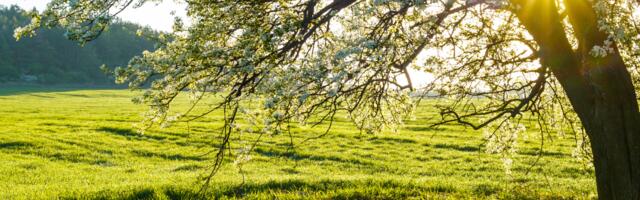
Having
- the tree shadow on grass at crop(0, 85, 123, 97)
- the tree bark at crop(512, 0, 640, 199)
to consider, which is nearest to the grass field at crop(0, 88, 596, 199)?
the tree bark at crop(512, 0, 640, 199)

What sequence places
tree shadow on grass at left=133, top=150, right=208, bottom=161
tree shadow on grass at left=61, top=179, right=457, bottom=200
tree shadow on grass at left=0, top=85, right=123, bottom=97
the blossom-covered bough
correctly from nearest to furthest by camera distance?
the blossom-covered bough
tree shadow on grass at left=61, top=179, right=457, bottom=200
tree shadow on grass at left=133, top=150, right=208, bottom=161
tree shadow on grass at left=0, top=85, right=123, bottom=97

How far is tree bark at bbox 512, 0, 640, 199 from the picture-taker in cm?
858

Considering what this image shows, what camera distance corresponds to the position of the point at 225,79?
8430mm

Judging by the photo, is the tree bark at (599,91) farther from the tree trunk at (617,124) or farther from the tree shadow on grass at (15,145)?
the tree shadow on grass at (15,145)

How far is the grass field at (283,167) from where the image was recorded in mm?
13711

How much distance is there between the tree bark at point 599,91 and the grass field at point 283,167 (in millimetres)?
2689

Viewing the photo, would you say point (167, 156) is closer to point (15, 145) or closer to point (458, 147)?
point (15, 145)

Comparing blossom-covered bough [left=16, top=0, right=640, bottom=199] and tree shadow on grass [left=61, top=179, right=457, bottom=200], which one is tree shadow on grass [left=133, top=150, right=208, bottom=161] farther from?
blossom-covered bough [left=16, top=0, right=640, bottom=199]

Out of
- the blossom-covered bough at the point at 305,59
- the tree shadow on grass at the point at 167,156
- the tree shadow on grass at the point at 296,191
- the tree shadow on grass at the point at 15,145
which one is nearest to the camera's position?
the blossom-covered bough at the point at 305,59

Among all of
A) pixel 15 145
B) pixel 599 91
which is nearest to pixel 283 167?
pixel 15 145

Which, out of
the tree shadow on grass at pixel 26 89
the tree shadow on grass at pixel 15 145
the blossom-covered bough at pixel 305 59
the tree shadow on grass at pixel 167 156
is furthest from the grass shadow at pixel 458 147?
the tree shadow on grass at pixel 26 89

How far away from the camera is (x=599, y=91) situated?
339 inches

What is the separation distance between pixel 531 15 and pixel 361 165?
61.3 feet

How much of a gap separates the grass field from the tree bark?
2.69 metres
